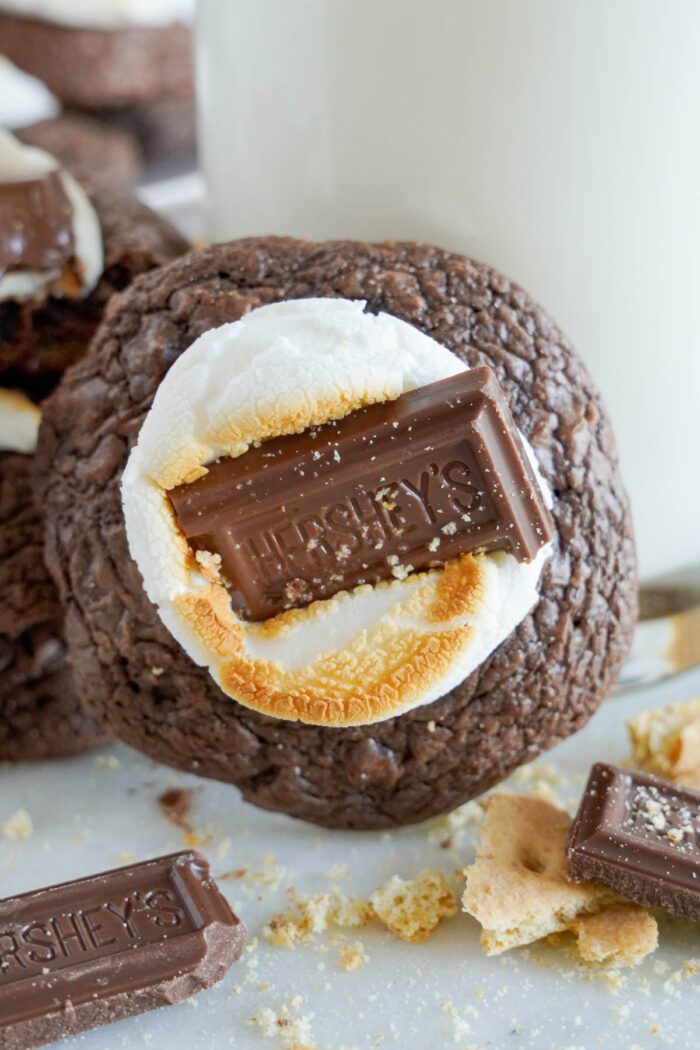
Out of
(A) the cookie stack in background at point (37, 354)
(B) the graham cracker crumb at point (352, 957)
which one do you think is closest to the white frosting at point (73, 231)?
(A) the cookie stack in background at point (37, 354)

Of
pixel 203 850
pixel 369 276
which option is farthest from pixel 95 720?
pixel 369 276

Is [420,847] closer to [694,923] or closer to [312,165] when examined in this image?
[694,923]

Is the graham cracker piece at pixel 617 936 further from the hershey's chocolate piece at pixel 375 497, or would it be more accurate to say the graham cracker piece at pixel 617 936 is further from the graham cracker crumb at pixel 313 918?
the hershey's chocolate piece at pixel 375 497

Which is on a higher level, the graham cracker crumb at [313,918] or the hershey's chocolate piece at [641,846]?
the hershey's chocolate piece at [641,846]

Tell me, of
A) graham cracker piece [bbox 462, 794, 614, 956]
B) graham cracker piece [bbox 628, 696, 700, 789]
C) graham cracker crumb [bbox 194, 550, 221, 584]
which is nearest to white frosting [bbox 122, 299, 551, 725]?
graham cracker crumb [bbox 194, 550, 221, 584]

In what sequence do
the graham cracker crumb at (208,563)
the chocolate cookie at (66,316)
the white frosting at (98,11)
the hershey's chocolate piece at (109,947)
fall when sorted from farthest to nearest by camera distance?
the white frosting at (98,11) < the chocolate cookie at (66,316) < the graham cracker crumb at (208,563) < the hershey's chocolate piece at (109,947)
